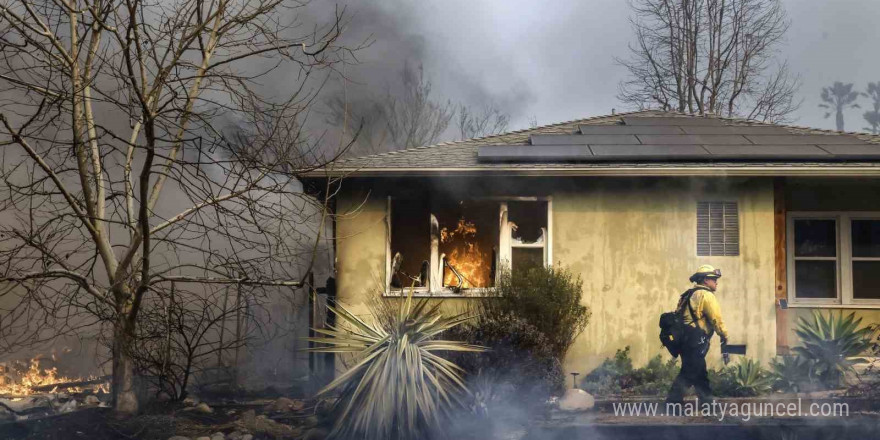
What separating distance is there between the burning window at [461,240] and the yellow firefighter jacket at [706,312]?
86.4 inches

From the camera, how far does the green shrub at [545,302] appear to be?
9.24m

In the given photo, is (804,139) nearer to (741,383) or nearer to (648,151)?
(648,151)

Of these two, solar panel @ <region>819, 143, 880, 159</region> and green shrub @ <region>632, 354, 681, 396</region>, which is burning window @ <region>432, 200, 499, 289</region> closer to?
green shrub @ <region>632, 354, 681, 396</region>

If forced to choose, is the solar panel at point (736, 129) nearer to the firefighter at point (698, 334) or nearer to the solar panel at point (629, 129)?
the solar panel at point (629, 129)

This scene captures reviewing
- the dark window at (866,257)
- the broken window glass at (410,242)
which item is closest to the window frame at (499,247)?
the broken window glass at (410,242)

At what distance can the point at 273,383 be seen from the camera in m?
10.9

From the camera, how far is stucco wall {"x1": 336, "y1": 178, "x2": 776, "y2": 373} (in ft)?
32.8

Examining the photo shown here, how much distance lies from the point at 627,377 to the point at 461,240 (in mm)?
3095

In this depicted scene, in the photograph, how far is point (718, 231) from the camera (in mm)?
10148

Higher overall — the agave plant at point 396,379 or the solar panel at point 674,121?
the solar panel at point 674,121

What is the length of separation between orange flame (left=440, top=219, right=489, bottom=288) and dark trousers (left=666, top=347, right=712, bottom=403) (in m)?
3.20

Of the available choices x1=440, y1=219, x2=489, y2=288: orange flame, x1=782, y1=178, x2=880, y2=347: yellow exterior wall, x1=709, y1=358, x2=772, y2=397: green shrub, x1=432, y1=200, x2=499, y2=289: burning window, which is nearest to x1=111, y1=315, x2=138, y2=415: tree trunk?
x1=432, y1=200, x2=499, y2=289: burning window

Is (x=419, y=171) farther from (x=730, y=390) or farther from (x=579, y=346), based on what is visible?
(x=730, y=390)

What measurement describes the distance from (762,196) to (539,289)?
342cm
